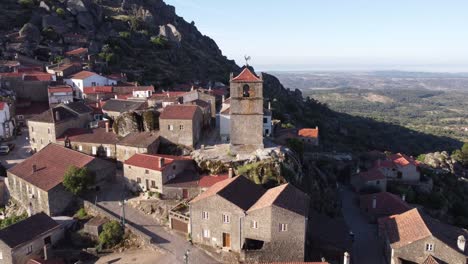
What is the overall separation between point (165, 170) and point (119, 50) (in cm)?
6769

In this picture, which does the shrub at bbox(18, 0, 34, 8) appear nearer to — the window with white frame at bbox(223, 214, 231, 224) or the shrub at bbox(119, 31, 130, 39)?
the shrub at bbox(119, 31, 130, 39)

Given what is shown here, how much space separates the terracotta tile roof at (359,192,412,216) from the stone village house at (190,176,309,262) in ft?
55.9

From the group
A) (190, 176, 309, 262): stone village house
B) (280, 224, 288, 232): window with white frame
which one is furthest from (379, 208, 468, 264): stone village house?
(280, 224, 288, 232): window with white frame

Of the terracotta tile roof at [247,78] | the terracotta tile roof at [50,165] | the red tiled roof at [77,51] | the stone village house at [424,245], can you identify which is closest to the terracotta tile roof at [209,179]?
the terracotta tile roof at [247,78]

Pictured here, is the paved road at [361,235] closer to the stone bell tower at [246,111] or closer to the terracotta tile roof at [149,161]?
the stone bell tower at [246,111]

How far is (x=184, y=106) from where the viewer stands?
43125mm

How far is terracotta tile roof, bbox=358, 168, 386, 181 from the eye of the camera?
2132 inches

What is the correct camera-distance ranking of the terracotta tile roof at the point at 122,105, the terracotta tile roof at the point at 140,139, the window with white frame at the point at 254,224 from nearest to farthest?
the window with white frame at the point at 254,224 → the terracotta tile roof at the point at 140,139 → the terracotta tile roof at the point at 122,105

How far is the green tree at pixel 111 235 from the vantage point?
31812mm

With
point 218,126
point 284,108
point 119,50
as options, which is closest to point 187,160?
point 218,126

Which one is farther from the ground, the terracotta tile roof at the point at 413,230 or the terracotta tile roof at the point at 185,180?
the terracotta tile roof at the point at 185,180

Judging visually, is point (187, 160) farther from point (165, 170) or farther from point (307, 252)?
point (307, 252)

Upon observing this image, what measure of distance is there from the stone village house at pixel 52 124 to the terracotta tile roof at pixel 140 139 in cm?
820

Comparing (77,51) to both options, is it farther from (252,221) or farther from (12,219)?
(252,221)
